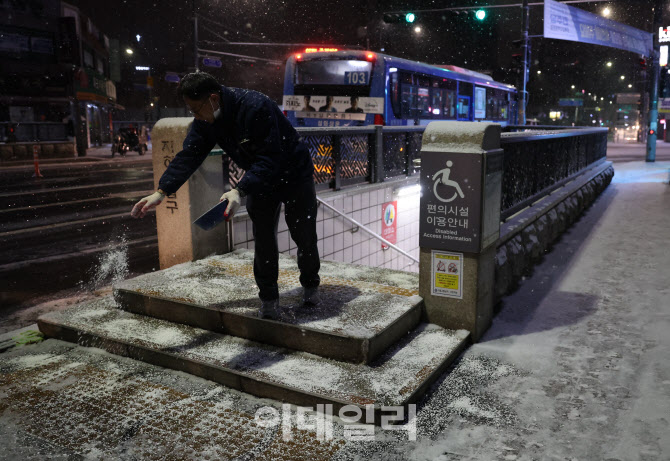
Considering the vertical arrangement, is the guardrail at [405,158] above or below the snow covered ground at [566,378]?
above

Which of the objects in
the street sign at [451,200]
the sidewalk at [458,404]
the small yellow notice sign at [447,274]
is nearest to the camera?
the sidewalk at [458,404]

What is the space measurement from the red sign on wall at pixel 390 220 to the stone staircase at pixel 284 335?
431 cm

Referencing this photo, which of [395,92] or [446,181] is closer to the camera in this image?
[446,181]

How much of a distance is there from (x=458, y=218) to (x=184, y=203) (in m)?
3.09

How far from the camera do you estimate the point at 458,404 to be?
11.7 ft

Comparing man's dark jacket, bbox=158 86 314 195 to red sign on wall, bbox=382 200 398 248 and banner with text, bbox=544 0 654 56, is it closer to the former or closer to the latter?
red sign on wall, bbox=382 200 398 248

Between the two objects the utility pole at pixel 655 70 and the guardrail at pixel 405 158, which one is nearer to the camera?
the guardrail at pixel 405 158

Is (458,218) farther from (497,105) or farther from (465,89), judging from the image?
(497,105)

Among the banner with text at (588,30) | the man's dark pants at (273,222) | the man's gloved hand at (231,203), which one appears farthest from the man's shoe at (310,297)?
the banner with text at (588,30)

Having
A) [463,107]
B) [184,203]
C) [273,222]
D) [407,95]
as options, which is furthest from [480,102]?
[273,222]

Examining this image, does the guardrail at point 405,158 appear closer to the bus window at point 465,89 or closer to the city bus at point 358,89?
the city bus at point 358,89

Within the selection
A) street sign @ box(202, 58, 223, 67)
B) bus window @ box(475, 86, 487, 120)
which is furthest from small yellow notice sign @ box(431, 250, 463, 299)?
street sign @ box(202, 58, 223, 67)

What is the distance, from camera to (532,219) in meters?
6.71

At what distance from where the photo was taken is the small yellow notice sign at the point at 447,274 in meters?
4.44
